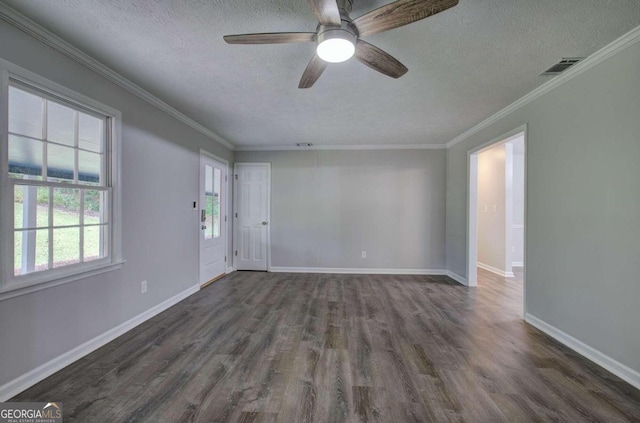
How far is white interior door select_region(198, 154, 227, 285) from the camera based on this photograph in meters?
3.96

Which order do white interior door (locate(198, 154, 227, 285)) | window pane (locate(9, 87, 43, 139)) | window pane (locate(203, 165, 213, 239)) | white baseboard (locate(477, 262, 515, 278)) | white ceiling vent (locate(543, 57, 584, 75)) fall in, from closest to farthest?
window pane (locate(9, 87, 43, 139)), white ceiling vent (locate(543, 57, 584, 75)), white interior door (locate(198, 154, 227, 285)), window pane (locate(203, 165, 213, 239)), white baseboard (locate(477, 262, 515, 278))

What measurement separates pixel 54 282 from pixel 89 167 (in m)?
0.96

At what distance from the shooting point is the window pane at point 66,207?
1956mm

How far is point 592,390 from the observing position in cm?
174

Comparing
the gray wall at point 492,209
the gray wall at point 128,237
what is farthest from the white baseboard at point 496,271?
the gray wall at point 128,237

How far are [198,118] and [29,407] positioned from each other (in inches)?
123

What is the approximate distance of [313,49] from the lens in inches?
79.2

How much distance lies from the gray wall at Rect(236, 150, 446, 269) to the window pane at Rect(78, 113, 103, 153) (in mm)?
2806

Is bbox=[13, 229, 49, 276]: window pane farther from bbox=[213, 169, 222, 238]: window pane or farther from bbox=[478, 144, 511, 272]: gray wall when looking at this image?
bbox=[478, 144, 511, 272]: gray wall

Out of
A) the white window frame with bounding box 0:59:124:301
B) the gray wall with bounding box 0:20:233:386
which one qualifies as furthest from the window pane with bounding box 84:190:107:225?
the gray wall with bounding box 0:20:233:386

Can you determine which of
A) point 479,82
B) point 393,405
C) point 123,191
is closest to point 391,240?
point 479,82

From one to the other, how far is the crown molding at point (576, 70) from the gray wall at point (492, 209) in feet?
6.14

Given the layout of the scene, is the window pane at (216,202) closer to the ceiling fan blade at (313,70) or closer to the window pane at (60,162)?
the window pane at (60,162)

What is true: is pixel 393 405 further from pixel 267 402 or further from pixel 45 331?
pixel 45 331
